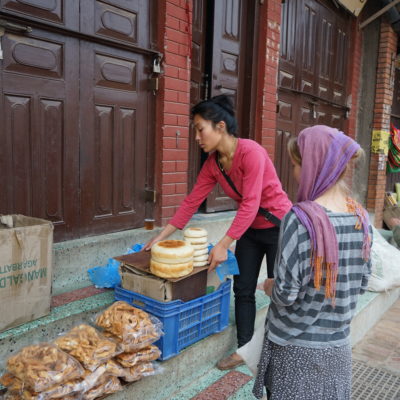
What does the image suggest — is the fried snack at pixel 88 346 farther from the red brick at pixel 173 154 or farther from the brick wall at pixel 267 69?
the brick wall at pixel 267 69

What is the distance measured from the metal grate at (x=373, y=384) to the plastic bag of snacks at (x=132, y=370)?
1708 mm

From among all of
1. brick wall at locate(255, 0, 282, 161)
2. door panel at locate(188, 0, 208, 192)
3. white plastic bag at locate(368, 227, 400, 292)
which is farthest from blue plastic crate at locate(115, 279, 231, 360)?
brick wall at locate(255, 0, 282, 161)

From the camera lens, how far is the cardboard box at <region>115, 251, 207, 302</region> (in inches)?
99.2

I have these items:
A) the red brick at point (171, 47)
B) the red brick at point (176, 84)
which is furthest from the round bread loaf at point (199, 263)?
the red brick at point (171, 47)

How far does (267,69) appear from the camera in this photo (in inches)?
201

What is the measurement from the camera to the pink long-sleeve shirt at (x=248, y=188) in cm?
262

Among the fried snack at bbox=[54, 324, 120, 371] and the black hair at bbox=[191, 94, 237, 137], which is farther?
the black hair at bbox=[191, 94, 237, 137]

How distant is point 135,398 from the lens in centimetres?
239

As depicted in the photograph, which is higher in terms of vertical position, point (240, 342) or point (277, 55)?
point (277, 55)

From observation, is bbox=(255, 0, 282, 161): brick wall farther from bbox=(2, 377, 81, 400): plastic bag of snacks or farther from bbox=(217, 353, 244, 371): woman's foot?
bbox=(2, 377, 81, 400): plastic bag of snacks

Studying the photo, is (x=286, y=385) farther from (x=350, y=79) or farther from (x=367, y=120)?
(x=367, y=120)

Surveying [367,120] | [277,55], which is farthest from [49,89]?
[367,120]

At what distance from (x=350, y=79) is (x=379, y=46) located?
135 cm

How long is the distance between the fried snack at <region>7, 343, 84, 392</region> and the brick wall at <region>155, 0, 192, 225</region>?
6.71ft
